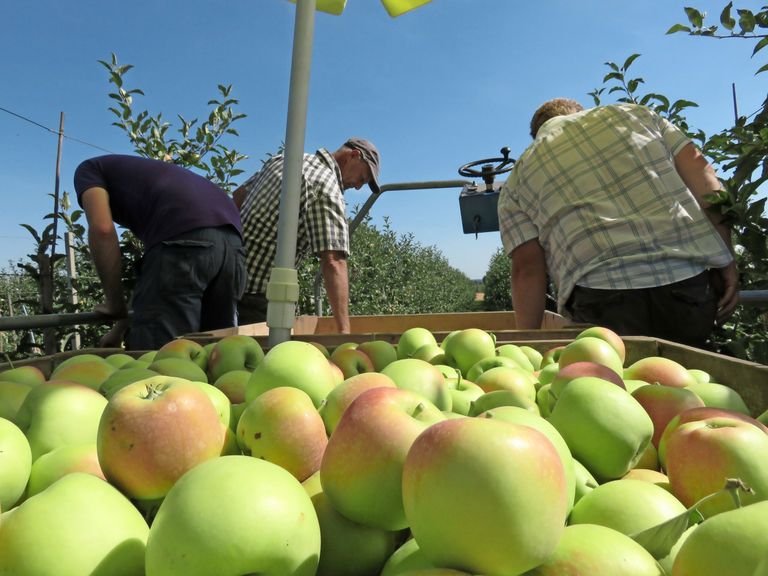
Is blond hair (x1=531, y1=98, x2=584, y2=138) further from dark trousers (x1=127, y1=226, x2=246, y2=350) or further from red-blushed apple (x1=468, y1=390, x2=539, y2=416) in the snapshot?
red-blushed apple (x1=468, y1=390, x2=539, y2=416)

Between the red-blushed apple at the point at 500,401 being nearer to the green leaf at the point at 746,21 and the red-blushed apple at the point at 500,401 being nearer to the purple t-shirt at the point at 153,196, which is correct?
the purple t-shirt at the point at 153,196

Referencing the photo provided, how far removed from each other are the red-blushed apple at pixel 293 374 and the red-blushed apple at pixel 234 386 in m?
A: 0.18

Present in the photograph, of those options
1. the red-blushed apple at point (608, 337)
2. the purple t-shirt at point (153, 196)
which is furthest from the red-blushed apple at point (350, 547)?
the purple t-shirt at point (153, 196)

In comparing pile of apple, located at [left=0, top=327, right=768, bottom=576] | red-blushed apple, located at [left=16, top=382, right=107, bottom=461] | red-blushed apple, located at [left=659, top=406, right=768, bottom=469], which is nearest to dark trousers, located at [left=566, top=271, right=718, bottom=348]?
pile of apple, located at [left=0, top=327, right=768, bottom=576]

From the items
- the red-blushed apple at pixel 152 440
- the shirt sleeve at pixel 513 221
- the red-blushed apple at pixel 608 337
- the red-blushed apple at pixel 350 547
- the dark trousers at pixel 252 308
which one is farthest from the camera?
the dark trousers at pixel 252 308

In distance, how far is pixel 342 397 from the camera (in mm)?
1052

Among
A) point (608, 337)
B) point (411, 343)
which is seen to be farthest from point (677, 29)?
point (411, 343)

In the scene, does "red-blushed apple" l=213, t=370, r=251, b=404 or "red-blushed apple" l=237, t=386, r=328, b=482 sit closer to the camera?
"red-blushed apple" l=237, t=386, r=328, b=482

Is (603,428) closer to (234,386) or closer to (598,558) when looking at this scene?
(598,558)

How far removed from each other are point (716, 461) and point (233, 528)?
0.72 metres

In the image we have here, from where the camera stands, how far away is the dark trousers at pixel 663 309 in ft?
7.79

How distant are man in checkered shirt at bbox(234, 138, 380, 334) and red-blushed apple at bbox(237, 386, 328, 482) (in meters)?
2.35

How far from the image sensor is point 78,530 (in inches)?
25.5

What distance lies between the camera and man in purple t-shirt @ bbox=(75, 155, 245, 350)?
2.87 metres
